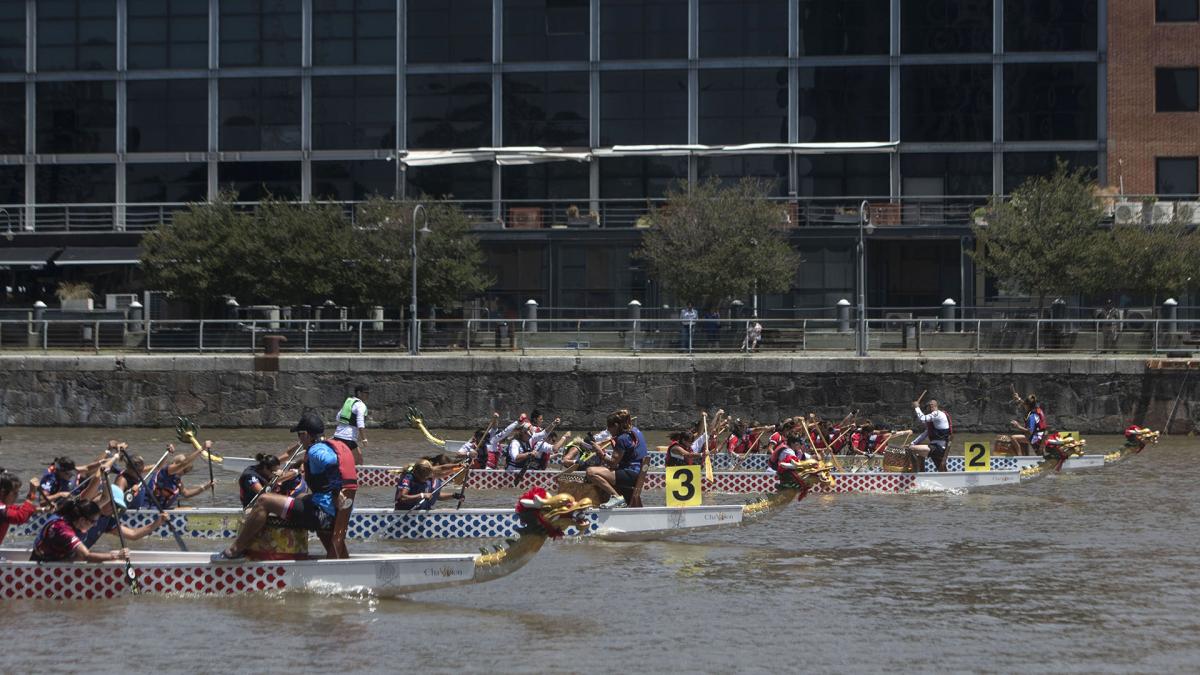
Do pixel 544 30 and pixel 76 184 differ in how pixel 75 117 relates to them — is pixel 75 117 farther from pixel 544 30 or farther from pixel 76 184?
pixel 544 30

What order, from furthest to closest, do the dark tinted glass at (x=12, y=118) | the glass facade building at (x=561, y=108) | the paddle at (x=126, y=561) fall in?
the dark tinted glass at (x=12, y=118) < the glass facade building at (x=561, y=108) < the paddle at (x=126, y=561)

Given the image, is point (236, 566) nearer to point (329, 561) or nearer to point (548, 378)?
point (329, 561)

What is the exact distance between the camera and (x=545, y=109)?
57.5m

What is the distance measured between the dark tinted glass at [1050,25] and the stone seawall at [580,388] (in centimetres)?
2085

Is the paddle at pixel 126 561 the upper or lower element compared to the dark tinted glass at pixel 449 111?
lower

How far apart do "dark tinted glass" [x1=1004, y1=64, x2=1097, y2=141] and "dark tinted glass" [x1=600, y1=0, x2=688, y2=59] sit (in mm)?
12088

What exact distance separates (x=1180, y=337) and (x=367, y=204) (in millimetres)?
25595

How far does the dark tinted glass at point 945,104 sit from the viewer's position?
56.1 meters

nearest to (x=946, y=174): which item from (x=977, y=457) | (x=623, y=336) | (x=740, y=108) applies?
(x=740, y=108)

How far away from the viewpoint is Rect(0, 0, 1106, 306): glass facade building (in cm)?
5569

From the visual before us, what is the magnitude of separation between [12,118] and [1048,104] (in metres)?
39.5

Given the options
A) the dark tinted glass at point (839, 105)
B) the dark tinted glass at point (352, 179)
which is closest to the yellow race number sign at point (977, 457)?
the dark tinted glass at point (839, 105)

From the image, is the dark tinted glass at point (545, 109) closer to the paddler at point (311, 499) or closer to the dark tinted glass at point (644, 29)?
the dark tinted glass at point (644, 29)

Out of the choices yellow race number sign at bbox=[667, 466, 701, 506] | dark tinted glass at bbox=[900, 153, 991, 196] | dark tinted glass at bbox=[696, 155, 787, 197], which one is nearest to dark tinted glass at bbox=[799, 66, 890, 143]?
dark tinted glass at bbox=[696, 155, 787, 197]
